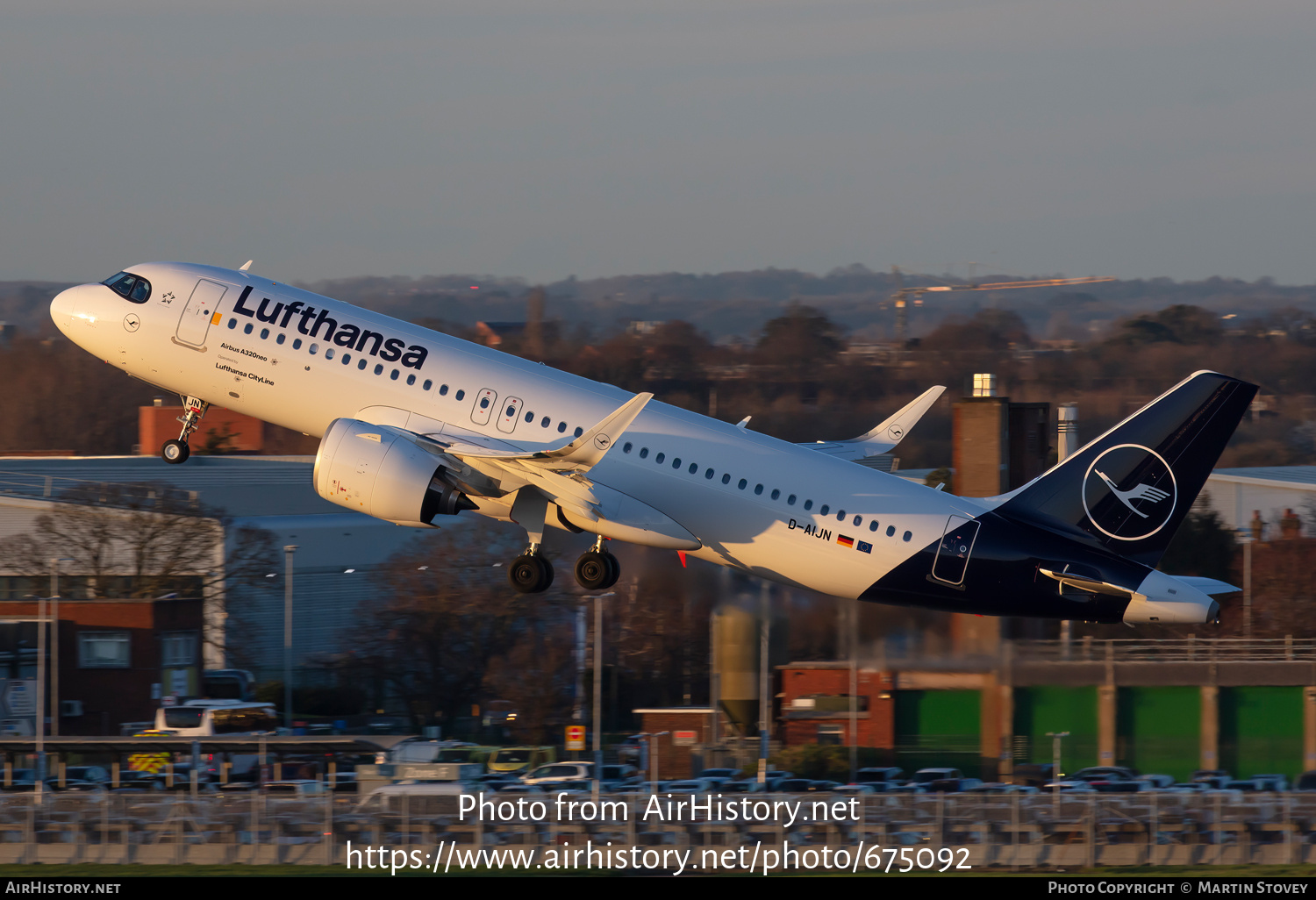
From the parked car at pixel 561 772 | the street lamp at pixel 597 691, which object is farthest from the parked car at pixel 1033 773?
the parked car at pixel 561 772

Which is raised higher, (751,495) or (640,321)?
(640,321)

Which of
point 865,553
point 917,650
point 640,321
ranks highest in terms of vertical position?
point 640,321

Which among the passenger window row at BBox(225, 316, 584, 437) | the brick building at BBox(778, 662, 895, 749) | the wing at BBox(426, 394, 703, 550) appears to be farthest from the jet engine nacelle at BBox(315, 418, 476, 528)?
the brick building at BBox(778, 662, 895, 749)

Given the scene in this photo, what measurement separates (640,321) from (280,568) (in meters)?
61.4

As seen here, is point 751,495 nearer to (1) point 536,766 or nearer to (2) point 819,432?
(1) point 536,766

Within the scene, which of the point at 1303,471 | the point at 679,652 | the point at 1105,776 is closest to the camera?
the point at 1105,776

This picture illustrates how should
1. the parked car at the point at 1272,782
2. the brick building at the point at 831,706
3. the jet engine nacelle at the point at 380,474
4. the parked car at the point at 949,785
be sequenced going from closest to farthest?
the jet engine nacelle at the point at 380,474 → the parked car at the point at 949,785 → the parked car at the point at 1272,782 → the brick building at the point at 831,706

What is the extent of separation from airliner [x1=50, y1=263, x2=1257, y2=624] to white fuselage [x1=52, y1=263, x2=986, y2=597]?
0.15ft

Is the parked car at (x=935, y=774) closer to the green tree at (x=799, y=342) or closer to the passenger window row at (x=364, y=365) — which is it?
the passenger window row at (x=364, y=365)

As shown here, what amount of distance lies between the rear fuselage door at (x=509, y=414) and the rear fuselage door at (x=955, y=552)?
10.1 metres

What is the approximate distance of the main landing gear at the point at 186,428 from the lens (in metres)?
39.3

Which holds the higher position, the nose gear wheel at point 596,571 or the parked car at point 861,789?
the nose gear wheel at point 596,571

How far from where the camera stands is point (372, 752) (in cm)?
5234

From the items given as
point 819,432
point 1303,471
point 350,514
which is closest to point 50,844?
point 350,514
